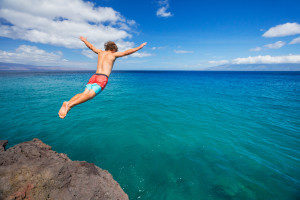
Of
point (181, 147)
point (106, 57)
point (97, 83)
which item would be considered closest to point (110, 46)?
point (106, 57)

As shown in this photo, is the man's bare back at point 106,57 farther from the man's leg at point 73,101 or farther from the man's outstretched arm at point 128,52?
the man's leg at point 73,101

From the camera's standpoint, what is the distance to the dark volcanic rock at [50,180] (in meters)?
3.25

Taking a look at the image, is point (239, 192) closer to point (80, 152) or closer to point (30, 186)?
point (30, 186)

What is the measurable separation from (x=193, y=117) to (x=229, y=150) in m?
4.84

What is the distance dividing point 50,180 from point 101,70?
389 centimetres

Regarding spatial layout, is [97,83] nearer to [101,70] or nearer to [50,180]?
[101,70]

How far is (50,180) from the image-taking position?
3.58 meters

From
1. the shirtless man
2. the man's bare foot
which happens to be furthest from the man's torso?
the man's bare foot

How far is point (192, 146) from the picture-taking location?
7590mm

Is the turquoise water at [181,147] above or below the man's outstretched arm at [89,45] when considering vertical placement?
below

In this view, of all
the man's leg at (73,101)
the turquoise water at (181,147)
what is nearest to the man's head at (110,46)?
the man's leg at (73,101)

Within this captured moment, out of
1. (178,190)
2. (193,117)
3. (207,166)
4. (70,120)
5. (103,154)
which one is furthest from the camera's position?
(193,117)

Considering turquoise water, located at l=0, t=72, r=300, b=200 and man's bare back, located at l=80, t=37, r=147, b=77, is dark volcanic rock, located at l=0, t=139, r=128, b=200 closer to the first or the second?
turquoise water, located at l=0, t=72, r=300, b=200

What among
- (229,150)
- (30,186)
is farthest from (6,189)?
(229,150)
